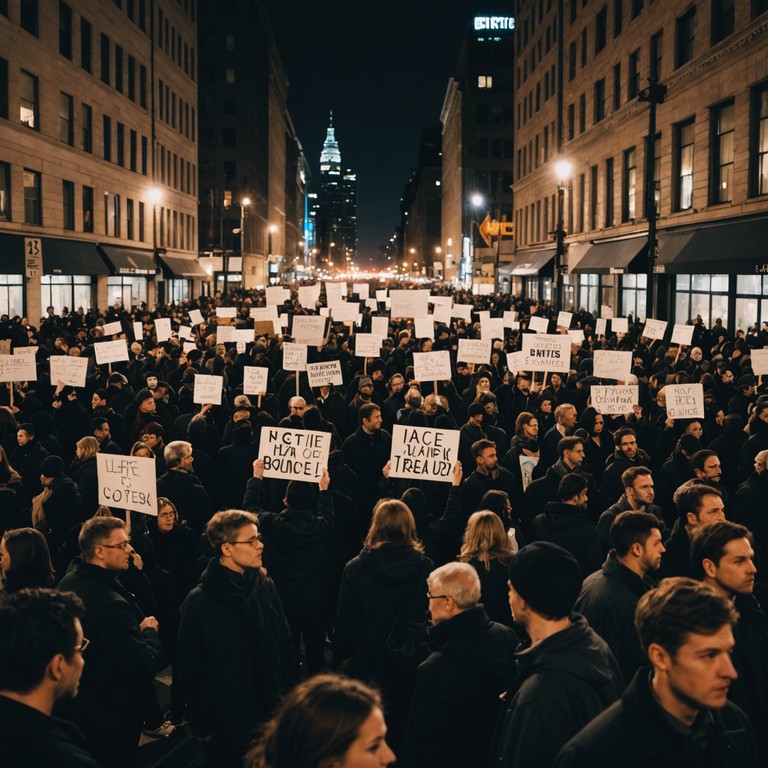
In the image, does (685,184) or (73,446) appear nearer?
(73,446)

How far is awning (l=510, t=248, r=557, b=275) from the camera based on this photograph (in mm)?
59688

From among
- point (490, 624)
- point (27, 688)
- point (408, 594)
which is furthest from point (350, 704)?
point (408, 594)

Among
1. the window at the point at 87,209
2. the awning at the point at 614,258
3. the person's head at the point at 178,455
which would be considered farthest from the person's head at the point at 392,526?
the window at the point at 87,209

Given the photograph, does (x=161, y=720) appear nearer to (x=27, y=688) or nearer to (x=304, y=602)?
(x=304, y=602)

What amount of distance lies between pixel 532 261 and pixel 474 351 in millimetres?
48781

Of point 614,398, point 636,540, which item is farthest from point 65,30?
point 636,540

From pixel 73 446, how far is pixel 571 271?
134ft

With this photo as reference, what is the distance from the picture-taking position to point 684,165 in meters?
36.5

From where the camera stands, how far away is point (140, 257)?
55.1 metres

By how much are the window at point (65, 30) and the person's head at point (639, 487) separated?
4133 centimetres

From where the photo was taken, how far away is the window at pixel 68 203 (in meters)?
43.9

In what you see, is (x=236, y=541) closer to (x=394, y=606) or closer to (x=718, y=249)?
(x=394, y=606)

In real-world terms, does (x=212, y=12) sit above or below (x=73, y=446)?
above

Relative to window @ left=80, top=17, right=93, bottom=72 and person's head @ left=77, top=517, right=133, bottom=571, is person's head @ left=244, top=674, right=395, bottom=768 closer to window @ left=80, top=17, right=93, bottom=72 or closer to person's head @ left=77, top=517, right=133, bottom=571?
person's head @ left=77, top=517, right=133, bottom=571
